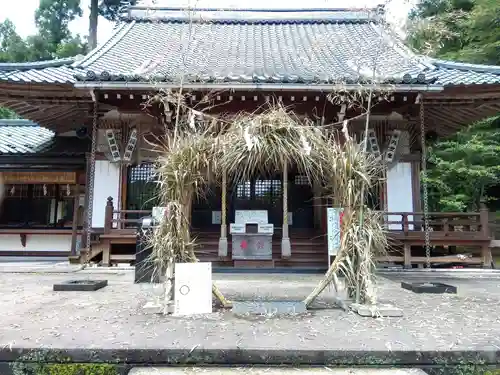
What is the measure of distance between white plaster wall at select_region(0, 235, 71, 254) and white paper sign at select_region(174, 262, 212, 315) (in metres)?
8.19

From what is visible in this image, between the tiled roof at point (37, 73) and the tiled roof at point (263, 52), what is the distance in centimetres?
46

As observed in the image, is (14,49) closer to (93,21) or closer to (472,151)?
(93,21)

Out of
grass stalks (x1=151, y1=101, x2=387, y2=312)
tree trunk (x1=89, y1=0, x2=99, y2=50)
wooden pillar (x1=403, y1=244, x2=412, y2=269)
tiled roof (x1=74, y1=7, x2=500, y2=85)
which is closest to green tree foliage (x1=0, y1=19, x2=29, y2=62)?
tree trunk (x1=89, y1=0, x2=99, y2=50)

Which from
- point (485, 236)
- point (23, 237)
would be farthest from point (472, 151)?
point (23, 237)

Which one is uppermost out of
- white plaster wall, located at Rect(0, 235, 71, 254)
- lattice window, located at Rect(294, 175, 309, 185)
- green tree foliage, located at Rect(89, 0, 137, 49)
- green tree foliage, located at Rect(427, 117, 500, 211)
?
green tree foliage, located at Rect(89, 0, 137, 49)

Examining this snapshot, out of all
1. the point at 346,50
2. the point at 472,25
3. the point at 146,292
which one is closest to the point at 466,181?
the point at 472,25

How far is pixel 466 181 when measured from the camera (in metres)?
14.6

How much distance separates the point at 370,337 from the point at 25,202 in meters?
11.2

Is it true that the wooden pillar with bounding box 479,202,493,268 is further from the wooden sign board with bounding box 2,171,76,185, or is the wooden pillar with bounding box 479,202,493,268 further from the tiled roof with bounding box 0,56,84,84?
the wooden sign board with bounding box 2,171,76,185

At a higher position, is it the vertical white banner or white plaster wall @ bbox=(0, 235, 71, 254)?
the vertical white banner

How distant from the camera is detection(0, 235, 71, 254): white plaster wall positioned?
11.2m

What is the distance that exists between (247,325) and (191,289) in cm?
83

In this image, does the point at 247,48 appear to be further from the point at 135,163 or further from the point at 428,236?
the point at 428,236

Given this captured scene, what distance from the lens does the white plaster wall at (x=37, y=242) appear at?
1122 cm
